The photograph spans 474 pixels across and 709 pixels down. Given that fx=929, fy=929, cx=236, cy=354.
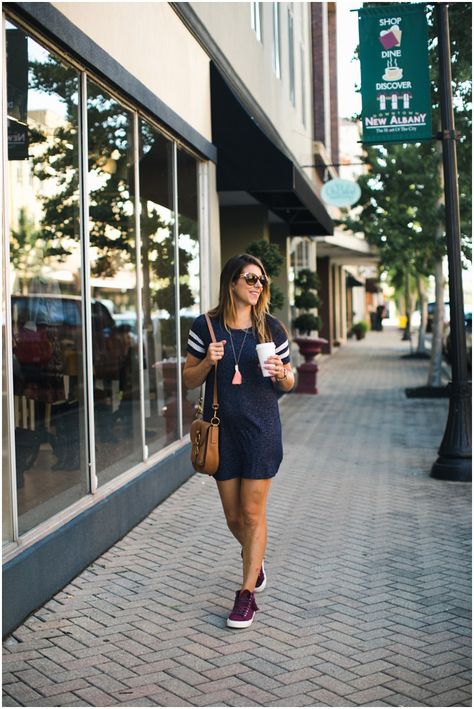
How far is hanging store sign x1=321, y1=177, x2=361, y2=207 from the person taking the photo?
1711 cm

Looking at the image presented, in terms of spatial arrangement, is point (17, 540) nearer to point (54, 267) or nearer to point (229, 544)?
point (229, 544)

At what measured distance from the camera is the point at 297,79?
20.9 metres

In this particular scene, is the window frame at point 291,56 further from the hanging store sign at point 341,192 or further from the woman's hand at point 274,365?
the woman's hand at point 274,365

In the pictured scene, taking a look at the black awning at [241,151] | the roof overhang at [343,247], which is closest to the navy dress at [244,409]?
the black awning at [241,151]

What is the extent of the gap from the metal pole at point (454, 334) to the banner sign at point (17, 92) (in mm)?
4753

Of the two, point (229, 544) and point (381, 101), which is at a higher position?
point (381, 101)

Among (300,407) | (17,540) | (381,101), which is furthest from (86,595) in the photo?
(300,407)

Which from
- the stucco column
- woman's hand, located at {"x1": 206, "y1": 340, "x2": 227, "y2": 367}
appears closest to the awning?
the stucco column

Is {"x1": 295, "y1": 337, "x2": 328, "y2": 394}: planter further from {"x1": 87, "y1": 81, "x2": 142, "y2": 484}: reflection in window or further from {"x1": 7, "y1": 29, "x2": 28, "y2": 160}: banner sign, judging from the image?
{"x1": 7, "y1": 29, "x2": 28, "y2": 160}: banner sign

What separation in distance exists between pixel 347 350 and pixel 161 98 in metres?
A: 26.7

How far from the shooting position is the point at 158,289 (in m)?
8.77

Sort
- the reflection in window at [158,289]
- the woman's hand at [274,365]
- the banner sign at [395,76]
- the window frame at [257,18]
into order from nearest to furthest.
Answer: the woman's hand at [274,365] → the reflection in window at [158,289] → the banner sign at [395,76] → the window frame at [257,18]

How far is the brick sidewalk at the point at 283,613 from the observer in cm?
415

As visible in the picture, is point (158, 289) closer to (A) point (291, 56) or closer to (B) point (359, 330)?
(A) point (291, 56)
